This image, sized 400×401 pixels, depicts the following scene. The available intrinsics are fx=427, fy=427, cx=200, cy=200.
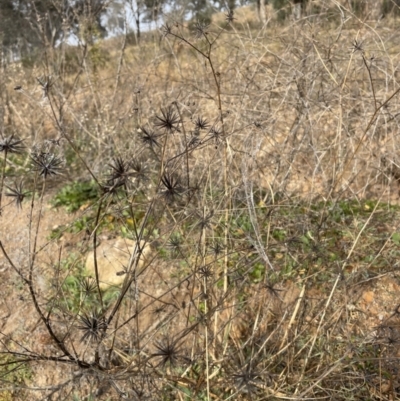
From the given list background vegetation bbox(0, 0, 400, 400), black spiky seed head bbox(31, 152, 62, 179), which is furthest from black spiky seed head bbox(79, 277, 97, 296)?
black spiky seed head bbox(31, 152, 62, 179)

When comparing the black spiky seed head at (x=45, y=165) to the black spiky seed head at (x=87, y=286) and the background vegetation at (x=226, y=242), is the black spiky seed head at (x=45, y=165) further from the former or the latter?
the black spiky seed head at (x=87, y=286)

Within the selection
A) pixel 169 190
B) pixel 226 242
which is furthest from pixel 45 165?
pixel 226 242

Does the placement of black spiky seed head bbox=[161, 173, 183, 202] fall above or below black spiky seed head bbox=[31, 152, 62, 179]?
below

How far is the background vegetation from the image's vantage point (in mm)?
1486

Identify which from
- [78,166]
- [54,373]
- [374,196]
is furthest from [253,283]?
[78,166]

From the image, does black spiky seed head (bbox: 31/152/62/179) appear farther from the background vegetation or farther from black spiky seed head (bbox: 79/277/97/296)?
black spiky seed head (bbox: 79/277/97/296)

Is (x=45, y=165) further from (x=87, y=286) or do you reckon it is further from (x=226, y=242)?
(x=226, y=242)

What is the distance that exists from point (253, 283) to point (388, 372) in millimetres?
922

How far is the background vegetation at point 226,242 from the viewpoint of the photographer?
1.49m

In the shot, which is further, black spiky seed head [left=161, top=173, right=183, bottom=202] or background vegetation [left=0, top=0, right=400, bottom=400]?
background vegetation [left=0, top=0, right=400, bottom=400]

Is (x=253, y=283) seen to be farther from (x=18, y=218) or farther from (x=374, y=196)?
(x=18, y=218)

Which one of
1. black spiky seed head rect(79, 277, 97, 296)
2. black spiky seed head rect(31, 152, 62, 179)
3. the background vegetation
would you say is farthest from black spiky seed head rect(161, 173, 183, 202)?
black spiky seed head rect(79, 277, 97, 296)

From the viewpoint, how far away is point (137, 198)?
3688mm

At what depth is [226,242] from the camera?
1876 mm
